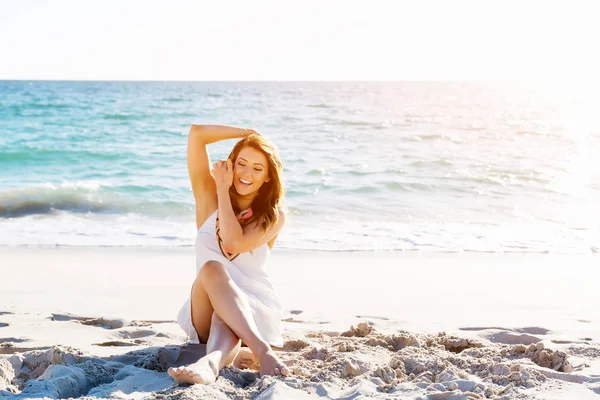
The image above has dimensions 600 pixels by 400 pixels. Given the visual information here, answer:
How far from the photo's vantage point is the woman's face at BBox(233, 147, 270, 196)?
3.93m

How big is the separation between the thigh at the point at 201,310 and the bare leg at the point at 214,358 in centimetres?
10

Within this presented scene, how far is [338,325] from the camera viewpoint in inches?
188

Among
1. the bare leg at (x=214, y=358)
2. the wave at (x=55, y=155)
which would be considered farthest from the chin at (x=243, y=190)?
the wave at (x=55, y=155)

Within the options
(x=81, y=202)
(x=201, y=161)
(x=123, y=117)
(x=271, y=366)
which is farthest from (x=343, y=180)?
(x=123, y=117)

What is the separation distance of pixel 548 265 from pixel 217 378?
178 inches

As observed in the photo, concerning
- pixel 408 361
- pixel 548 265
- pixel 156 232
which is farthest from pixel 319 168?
pixel 408 361

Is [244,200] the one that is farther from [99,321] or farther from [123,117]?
[123,117]

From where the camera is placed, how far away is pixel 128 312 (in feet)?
16.4

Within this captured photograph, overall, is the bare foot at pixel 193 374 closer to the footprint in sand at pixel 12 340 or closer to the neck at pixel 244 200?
the neck at pixel 244 200

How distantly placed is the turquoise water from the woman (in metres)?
1.18

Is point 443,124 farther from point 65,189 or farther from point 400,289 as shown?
point 400,289

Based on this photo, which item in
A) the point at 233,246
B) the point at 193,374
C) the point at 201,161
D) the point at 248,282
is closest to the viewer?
the point at 193,374

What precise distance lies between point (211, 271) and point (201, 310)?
281 millimetres

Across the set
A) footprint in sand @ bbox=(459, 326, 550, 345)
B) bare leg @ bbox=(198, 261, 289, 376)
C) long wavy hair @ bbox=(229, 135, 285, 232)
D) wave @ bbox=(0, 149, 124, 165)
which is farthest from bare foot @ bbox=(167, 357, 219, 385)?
wave @ bbox=(0, 149, 124, 165)
